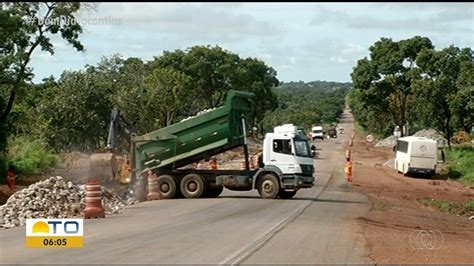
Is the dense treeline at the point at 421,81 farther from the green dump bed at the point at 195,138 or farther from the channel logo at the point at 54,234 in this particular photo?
the channel logo at the point at 54,234

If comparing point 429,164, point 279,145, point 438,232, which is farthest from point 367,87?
point 438,232

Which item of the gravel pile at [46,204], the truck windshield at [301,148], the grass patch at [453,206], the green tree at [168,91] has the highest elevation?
the green tree at [168,91]

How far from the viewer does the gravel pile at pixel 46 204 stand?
21.8 m

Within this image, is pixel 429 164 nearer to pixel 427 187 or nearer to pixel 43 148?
pixel 427 187

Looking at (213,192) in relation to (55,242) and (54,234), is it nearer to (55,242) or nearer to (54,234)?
(54,234)

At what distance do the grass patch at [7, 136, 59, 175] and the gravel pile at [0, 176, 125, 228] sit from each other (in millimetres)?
22640

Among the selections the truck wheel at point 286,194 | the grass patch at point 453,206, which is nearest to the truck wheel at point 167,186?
the truck wheel at point 286,194

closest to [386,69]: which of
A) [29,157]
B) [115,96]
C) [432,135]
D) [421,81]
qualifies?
[421,81]

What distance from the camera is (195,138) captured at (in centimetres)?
3062

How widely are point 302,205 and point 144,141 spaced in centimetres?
765

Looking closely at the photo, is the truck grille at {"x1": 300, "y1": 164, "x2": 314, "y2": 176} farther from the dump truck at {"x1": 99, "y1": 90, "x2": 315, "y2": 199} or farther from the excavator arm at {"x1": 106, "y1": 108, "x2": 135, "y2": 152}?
the excavator arm at {"x1": 106, "y1": 108, "x2": 135, "y2": 152}

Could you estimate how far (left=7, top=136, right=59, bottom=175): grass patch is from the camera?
4653 cm

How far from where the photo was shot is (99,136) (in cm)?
5869

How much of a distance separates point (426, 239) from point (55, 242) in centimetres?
972
